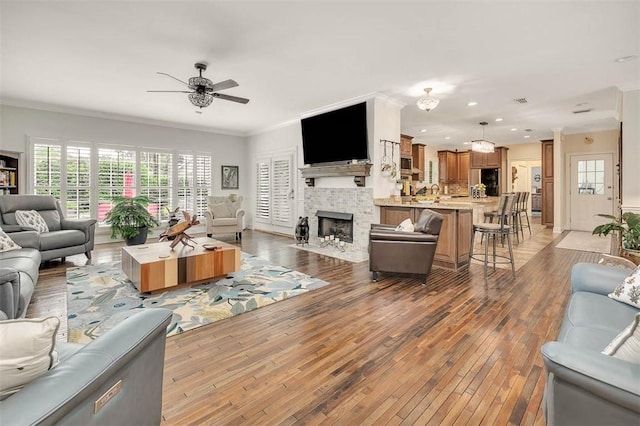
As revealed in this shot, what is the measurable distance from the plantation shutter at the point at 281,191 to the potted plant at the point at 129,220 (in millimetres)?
2922

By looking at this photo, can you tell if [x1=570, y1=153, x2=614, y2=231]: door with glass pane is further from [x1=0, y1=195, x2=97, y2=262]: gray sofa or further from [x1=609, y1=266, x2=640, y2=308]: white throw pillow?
[x1=0, y1=195, x2=97, y2=262]: gray sofa

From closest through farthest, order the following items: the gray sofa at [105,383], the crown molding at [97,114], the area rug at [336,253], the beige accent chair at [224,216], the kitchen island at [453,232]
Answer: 1. the gray sofa at [105,383]
2. the kitchen island at [453,232]
3. the area rug at [336,253]
4. the crown molding at [97,114]
5. the beige accent chair at [224,216]

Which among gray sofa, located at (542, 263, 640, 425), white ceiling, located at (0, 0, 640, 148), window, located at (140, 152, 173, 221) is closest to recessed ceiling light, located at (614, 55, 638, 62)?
white ceiling, located at (0, 0, 640, 148)

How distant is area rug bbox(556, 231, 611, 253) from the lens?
615 cm

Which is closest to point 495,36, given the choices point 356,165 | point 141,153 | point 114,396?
point 356,165

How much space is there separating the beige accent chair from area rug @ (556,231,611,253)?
6.84 m

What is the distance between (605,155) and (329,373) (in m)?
9.97

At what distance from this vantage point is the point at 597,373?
39.0 inches

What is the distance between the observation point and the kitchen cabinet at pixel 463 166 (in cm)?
1145

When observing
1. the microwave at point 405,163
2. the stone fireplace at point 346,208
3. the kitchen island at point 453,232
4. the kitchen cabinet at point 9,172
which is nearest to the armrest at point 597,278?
the kitchen island at point 453,232

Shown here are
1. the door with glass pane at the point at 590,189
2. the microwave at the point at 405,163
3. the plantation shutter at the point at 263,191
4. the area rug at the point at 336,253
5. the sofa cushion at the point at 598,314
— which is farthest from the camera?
the plantation shutter at the point at 263,191

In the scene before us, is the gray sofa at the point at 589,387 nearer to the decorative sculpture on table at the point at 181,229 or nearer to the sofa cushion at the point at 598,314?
the sofa cushion at the point at 598,314

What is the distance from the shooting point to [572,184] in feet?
28.6

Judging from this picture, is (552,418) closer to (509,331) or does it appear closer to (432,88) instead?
(509,331)
